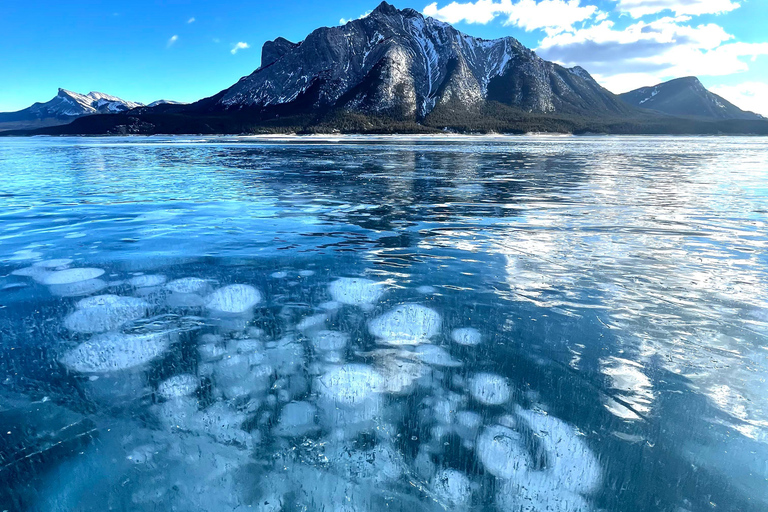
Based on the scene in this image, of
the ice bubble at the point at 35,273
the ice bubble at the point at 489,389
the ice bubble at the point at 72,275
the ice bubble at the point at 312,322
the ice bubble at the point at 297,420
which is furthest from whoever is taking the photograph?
the ice bubble at the point at 35,273

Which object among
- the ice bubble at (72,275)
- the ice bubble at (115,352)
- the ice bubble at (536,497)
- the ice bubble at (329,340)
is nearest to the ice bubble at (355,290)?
the ice bubble at (329,340)

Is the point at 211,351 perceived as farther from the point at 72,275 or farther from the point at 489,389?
the point at 72,275

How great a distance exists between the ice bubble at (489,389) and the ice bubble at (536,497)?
40.1 inches

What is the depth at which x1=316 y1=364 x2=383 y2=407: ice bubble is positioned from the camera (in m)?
4.64

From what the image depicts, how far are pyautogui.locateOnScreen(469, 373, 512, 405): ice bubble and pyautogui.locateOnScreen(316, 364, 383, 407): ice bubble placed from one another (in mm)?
1093

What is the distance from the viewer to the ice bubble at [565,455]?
11.8ft

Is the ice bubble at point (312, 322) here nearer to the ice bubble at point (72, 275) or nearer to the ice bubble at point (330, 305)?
the ice bubble at point (330, 305)

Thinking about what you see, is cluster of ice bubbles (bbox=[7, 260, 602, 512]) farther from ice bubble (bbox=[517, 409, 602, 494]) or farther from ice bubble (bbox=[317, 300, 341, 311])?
ice bubble (bbox=[317, 300, 341, 311])

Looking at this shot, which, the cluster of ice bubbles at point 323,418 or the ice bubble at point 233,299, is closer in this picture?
the cluster of ice bubbles at point 323,418

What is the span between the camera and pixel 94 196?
61.4 ft

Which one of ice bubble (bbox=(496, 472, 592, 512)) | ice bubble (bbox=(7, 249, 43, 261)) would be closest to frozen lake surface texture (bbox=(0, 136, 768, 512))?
ice bubble (bbox=(496, 472, 592, 512))

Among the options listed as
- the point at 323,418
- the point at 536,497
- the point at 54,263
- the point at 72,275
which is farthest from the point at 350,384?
the point at 54,263

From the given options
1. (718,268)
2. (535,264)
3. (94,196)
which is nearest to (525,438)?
(535,264)

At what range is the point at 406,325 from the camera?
20.8 feet
